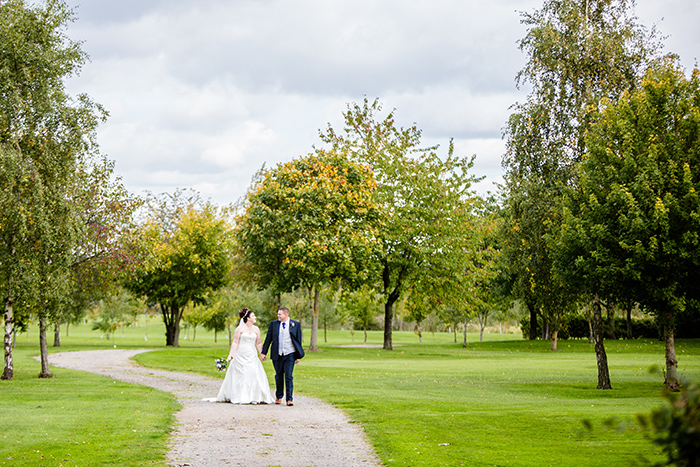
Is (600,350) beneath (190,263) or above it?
beneath

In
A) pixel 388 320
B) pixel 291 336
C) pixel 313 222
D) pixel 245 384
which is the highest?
pixel 313 222

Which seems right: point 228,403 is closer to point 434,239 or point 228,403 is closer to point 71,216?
point 71,216

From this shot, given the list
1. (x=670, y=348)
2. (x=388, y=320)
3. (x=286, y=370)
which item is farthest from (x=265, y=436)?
(x=388, y=320)

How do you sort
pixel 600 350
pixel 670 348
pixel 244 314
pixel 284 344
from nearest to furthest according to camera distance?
pixel 284 344, pixel 244 314, pixel 670 348, pixel 600 350

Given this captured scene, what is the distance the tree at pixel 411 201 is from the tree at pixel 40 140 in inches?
877

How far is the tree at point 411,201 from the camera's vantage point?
43.9m

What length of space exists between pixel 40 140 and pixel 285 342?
39.8ft

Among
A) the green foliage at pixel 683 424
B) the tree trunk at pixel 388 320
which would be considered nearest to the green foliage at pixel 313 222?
the tree trunk at pixel 388 320

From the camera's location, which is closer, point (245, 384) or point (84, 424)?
point (84, 424)

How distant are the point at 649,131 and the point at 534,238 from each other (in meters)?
5.08

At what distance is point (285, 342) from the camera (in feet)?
51.7

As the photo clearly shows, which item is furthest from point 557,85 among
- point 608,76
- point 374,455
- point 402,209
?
point 402,209

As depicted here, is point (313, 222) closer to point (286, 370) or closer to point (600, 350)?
point (600, 350)

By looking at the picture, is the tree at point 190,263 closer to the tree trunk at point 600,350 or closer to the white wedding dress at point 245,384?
the white wedding dress at point 245,384
